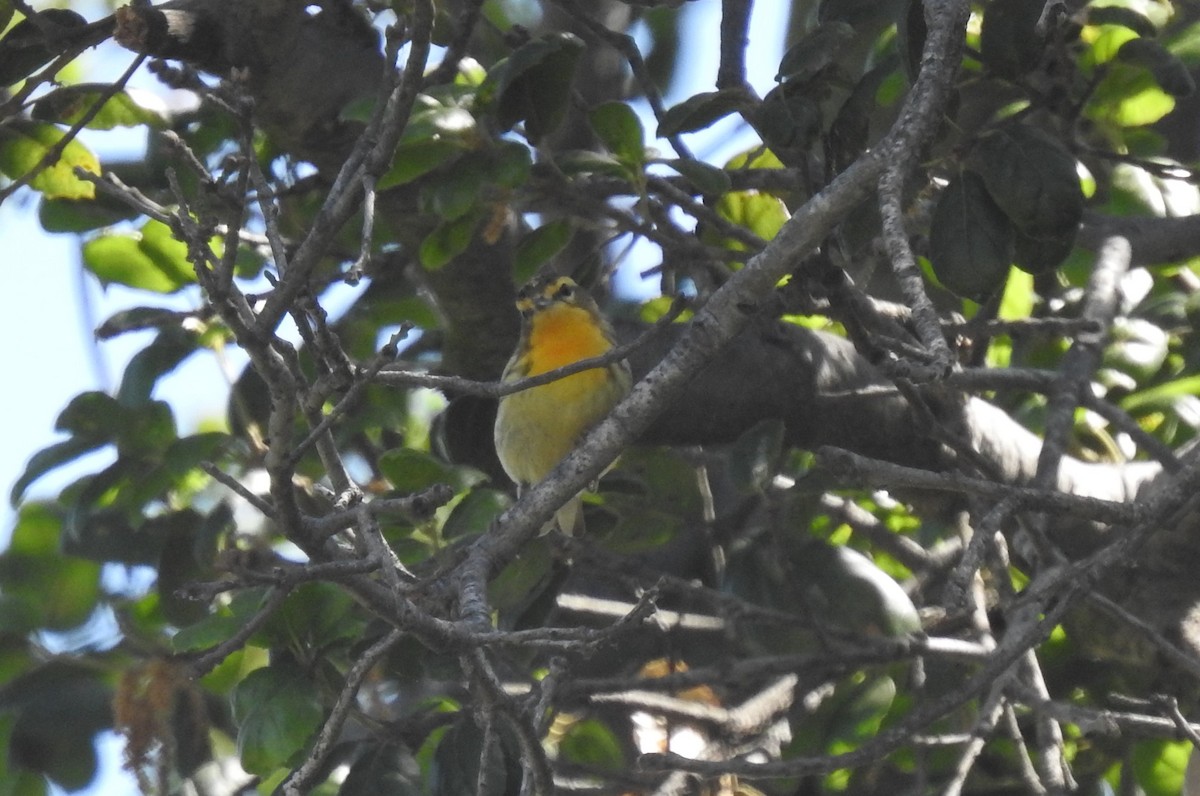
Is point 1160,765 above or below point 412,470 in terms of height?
below

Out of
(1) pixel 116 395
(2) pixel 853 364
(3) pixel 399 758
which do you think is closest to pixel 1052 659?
(2) pixel 853 364

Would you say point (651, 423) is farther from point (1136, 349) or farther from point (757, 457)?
point (1136, 349)

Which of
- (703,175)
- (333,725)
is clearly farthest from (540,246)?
(333,725)

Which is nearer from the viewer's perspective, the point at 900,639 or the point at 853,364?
the point at 900,639

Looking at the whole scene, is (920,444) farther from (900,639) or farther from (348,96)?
(348,96)

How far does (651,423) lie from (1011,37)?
0.91m

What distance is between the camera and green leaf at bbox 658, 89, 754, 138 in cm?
259

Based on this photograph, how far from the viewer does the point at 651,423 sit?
2.48 metres

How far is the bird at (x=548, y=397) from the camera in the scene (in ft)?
12.8

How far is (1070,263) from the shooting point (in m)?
3.92

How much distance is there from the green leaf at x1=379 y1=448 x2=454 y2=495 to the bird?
75 centimetres

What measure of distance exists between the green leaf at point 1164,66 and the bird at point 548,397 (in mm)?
1608

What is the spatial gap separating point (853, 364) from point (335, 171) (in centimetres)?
128

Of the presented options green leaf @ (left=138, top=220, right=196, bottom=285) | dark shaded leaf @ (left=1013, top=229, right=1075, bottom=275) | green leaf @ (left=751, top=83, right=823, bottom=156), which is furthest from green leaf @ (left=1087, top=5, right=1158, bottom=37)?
green leaf @ (left=138, top=220, right=196, bottom=285)
